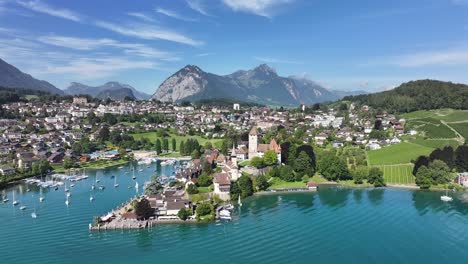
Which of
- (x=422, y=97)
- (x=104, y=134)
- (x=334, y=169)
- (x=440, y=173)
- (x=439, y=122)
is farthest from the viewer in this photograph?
(x=422, y=97)

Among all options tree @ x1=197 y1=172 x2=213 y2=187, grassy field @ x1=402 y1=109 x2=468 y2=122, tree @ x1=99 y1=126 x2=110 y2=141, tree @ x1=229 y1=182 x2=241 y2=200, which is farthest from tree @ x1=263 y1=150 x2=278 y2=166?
tree @ x1=99 y1=126 x2=110 y2=141

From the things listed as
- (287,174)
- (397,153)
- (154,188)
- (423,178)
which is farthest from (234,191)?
(397,153)

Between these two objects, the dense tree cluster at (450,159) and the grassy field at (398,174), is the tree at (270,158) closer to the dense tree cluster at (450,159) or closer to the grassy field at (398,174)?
the grassy field at (398,174)

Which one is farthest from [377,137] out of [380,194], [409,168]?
[380,194]

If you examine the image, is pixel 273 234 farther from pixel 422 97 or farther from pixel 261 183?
pixel 422 97

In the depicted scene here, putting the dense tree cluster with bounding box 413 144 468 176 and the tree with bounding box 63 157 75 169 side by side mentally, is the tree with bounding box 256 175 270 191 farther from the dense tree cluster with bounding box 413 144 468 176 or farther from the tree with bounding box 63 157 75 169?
the tree with bounding box 63 157 75 169

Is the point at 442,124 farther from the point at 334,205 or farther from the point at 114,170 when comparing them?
the point at 114,170
